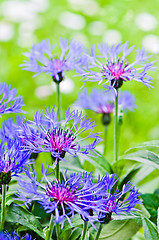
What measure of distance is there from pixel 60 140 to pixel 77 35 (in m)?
2.01

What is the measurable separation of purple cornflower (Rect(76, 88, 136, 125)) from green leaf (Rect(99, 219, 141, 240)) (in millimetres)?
448

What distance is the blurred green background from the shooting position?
203 cm

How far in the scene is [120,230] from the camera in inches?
34.2

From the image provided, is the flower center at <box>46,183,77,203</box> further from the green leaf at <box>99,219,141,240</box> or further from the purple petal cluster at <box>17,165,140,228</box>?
the green leaf at <box>99,219,141,240</box>

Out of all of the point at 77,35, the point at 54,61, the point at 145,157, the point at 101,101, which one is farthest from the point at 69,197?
the point at 77,35

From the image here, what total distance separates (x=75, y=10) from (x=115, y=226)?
2334 millimetres

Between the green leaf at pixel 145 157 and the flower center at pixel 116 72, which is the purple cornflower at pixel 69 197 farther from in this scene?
the flower center at pixel 116 72

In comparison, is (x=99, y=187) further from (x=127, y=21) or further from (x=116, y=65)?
(x=127, y=21)

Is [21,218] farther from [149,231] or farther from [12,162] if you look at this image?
[149,231]

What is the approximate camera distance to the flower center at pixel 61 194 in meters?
0.64

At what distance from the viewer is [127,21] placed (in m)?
2.70

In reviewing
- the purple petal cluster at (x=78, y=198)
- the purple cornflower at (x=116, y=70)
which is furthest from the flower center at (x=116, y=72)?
the purple petal cluster at (x=78, y=198)

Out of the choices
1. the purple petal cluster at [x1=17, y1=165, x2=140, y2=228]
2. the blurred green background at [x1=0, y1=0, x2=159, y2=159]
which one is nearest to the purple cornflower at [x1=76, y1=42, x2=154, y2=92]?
the purple petal cluster at [x1=17, y1=165, x2=140, y2=228]

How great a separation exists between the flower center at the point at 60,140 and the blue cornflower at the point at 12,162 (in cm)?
5
